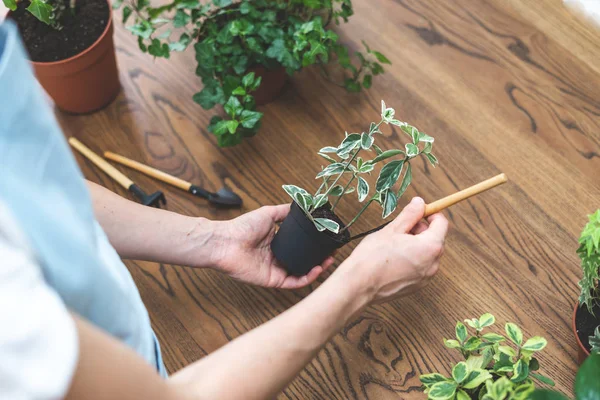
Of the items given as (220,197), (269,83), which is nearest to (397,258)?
(220,197)

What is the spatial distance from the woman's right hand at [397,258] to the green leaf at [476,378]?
0.16m

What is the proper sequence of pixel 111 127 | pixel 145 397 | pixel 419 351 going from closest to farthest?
pixel 145 397
pixel 419 351
pixel 111 127

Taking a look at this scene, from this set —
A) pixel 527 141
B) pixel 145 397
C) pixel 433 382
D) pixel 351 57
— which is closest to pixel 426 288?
pixel 433 382

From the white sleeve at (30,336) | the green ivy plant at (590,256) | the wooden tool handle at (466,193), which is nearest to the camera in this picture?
the white sleeve at (30,336)

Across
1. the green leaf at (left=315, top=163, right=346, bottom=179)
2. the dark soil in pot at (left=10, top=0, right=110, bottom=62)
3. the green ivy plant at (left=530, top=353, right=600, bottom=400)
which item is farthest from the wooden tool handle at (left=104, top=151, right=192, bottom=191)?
the green ivy plant at (left=530, top=353, right=600, bottom=400)

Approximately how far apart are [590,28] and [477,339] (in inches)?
29.5

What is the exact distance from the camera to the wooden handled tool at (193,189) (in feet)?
3.77

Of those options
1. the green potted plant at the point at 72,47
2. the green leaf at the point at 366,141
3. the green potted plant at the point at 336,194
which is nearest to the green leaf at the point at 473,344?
the green potted plant at the point at 336,194

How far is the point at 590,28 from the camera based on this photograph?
127cm

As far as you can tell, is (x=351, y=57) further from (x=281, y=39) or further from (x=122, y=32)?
(x=122, y=32)

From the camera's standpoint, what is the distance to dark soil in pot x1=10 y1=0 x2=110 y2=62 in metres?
1.19

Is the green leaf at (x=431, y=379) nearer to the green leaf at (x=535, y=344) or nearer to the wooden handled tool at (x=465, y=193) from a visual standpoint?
the green leaf at (x=535, y=344)

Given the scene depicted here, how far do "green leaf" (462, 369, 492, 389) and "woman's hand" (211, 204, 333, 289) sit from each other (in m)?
0.31

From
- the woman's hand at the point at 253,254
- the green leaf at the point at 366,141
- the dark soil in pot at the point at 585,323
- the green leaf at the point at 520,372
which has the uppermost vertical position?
the green leaf at the point at 366,141
